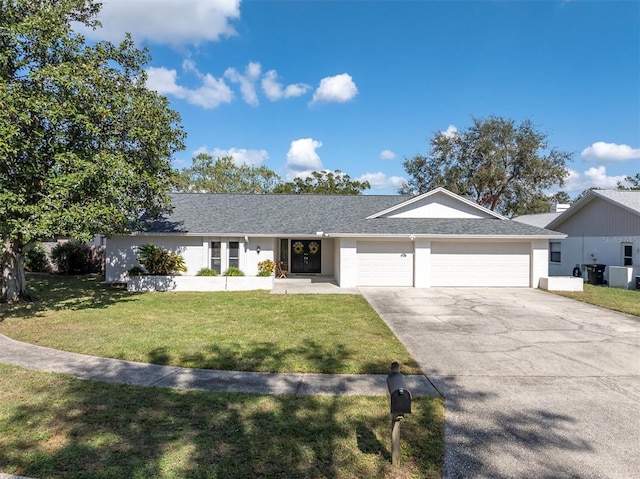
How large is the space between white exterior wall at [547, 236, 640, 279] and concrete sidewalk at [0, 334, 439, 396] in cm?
1760

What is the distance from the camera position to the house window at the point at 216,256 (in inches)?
643

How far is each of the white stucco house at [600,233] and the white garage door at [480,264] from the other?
16.7ft

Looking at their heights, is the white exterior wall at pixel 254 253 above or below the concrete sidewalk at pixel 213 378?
above

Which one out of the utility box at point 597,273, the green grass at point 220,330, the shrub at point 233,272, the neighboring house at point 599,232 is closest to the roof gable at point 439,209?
the utility box at point 597,273

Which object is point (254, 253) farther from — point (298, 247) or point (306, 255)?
point (306, 255)

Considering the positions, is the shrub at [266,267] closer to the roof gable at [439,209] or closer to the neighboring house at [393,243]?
the neighboring house at [393,243]

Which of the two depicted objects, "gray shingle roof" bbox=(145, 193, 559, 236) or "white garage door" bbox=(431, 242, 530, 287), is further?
"white garage door" bbox=(431, 242, 530, 287)

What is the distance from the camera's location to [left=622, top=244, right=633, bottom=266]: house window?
57.1ft

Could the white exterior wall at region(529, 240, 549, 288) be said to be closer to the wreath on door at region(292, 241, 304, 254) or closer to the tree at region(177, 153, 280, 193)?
the wreath on door at region(292, 241, 304, 254)

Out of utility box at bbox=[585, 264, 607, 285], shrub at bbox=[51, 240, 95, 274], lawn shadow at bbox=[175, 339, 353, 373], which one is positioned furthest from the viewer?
shrub at bbox=[51, 240, 95, 274]

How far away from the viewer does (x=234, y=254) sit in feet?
53.8

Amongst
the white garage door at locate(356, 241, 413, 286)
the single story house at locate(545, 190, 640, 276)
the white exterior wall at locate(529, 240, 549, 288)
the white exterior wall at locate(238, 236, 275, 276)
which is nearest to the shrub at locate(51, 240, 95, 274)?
the white exterior wall at locate(238, 236, 275, 276)

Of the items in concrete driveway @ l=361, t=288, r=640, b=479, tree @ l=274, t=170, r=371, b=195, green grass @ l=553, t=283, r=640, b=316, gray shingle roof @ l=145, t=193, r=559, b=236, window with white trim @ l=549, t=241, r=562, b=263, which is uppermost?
tree @ l=274, t=170, r=371, b=195

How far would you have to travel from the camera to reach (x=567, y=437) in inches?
156
